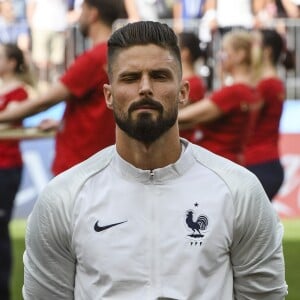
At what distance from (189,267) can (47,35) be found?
44.5ft

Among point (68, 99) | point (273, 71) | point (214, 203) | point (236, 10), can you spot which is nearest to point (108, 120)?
point (68, 99)

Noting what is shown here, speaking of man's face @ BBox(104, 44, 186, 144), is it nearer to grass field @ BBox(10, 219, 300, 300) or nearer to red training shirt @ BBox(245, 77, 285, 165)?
red training shirt @ BBox(245, 77, 285, 165)

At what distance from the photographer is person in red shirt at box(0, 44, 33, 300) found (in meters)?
8.48

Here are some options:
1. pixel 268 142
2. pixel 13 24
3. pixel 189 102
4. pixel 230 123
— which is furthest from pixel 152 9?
pixel 230 123

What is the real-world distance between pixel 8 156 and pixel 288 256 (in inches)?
151

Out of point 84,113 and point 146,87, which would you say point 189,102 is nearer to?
point 84,113

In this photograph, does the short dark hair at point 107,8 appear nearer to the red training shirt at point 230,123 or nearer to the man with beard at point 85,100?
the man with beard at point 85,100

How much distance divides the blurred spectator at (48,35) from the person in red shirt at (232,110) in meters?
8.03

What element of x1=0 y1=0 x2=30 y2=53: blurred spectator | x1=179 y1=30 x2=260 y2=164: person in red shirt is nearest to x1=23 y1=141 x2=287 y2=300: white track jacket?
x1=179 y1=30 x2=260 y2=164: person in red shirt

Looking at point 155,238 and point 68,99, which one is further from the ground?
point 155,238

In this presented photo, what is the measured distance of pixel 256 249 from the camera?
339cm

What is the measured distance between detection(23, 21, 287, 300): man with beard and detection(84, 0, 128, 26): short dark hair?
3.35 meters

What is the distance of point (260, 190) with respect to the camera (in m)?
3.41

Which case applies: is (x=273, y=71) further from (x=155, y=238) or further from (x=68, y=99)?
(x=155, y=238)
